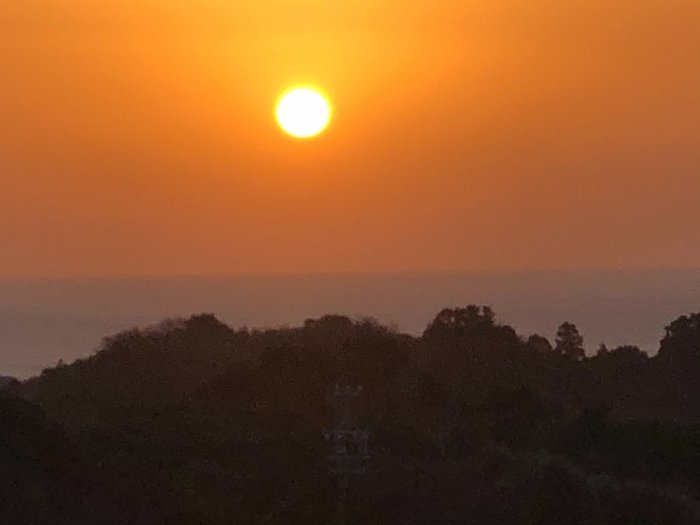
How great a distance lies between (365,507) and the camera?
931 inches

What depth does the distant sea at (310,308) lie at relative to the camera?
3975 inches

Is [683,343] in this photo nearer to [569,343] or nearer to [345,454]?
[569,343]

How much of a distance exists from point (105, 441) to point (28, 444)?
5.20ft

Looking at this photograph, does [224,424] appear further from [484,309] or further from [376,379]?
[484,309]

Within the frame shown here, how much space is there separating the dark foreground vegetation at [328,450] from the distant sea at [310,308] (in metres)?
42.5

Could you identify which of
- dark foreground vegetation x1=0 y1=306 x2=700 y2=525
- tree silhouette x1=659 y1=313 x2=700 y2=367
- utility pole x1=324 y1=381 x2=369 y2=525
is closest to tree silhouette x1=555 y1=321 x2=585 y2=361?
tree silhouette x1=659 y1=313 x2=700 y2=367

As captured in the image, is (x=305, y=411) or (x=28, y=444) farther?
(x=305, y=411)

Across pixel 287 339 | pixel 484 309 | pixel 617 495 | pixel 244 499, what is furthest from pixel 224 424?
pixel 484 309

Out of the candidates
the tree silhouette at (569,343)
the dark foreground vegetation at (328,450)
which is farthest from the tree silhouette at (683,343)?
the tree silhouette at (569,343)

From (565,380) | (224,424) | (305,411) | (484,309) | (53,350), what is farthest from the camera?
(53,350)

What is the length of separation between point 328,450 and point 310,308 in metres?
103

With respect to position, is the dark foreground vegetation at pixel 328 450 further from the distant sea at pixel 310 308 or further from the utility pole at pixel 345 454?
the distant sea at pixel 310 308

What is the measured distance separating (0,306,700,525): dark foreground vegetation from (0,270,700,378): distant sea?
42503 mm

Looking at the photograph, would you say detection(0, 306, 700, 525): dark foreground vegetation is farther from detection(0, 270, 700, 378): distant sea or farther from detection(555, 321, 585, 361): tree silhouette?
detection(0, 270, 700, 378): distant sea
